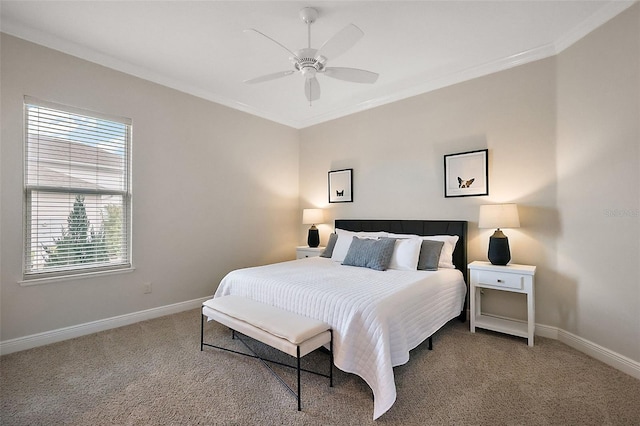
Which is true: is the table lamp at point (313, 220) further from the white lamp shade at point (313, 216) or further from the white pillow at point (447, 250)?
the white pillow at point (447, 250)

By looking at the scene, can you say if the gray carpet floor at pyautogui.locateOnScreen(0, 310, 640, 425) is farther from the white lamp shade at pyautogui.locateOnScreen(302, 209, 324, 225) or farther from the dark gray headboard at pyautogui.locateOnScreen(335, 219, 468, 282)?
the white lamp shade at pyautogui.locateOnScreen(302, 209, 324, 225)

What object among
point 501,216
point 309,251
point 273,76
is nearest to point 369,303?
point 501,216

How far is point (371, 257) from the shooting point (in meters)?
3.23

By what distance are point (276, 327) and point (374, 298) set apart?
0.73 m

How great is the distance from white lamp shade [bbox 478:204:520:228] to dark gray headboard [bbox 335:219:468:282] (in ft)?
1.43

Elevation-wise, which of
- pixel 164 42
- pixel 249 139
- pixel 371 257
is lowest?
pixel 371 257

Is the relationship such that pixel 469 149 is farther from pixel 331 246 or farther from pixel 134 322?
pixel 134 322

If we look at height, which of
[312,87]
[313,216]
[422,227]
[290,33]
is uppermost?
[290,33]

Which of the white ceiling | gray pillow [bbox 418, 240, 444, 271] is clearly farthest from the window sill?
gray pillow [bbox 418, 240, 444, 271]

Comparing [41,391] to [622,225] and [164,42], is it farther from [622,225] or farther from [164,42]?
[622,225]

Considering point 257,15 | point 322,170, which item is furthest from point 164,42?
point 322,170

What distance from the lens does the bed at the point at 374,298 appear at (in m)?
1.97

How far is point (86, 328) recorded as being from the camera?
2986 millimetres

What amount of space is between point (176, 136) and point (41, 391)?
2.72 metres
